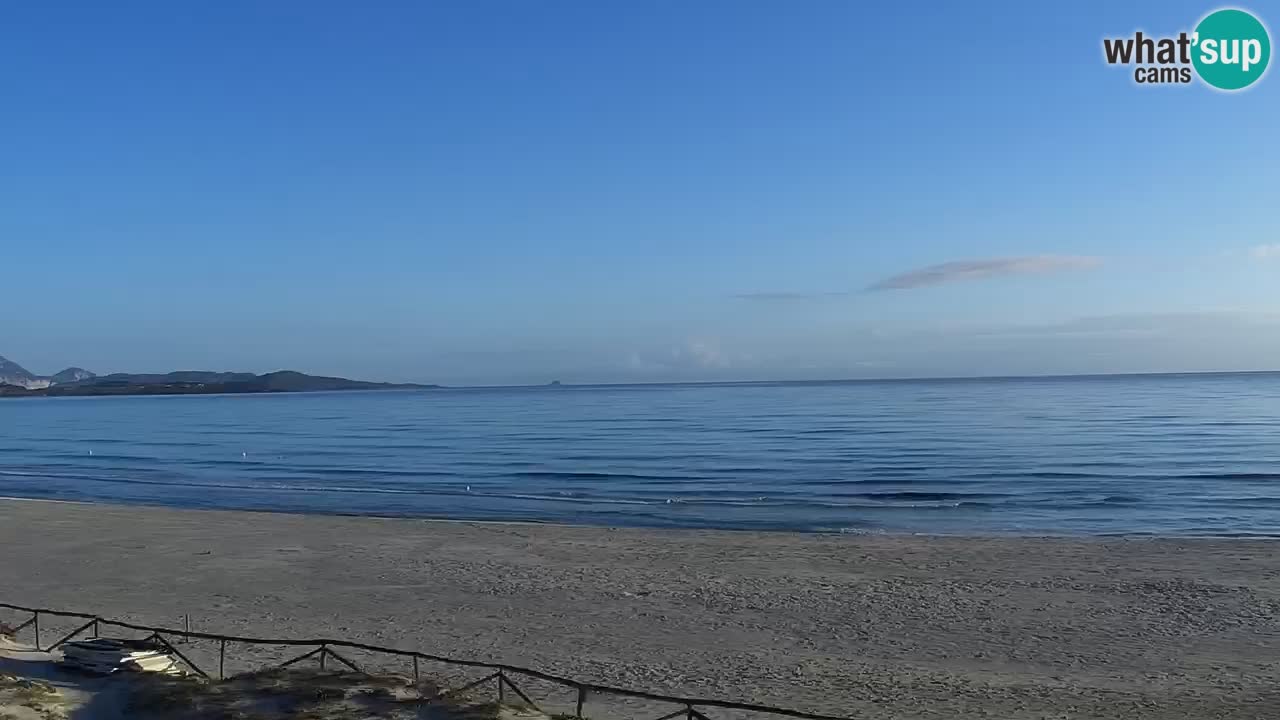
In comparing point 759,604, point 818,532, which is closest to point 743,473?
point 818,532

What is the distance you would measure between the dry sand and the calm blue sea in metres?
5.23

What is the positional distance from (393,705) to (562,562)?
12816 mm

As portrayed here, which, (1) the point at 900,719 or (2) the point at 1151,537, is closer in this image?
(1) the point at 900,719

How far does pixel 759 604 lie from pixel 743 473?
2540cm

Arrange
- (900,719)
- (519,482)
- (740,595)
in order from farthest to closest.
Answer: (519,482) < (740,595) < (900,719)

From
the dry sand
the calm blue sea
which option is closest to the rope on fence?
the dry sand

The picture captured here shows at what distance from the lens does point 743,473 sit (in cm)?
4522

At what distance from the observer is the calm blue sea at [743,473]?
109ft

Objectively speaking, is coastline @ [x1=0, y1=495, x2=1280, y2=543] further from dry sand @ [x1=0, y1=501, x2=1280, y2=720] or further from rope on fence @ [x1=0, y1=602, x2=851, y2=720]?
rope on fence @ [x1=0, y1=602, x2=851, y2=720]

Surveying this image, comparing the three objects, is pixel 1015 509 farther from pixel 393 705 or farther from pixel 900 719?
pixel 393 705

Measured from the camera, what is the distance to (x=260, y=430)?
298ft

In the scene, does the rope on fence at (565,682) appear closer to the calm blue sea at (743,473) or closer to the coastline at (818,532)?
the coastline at (818,532)

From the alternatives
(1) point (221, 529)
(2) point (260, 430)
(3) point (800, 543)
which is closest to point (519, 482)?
(1) point (221, 529)

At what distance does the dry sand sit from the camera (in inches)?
579
